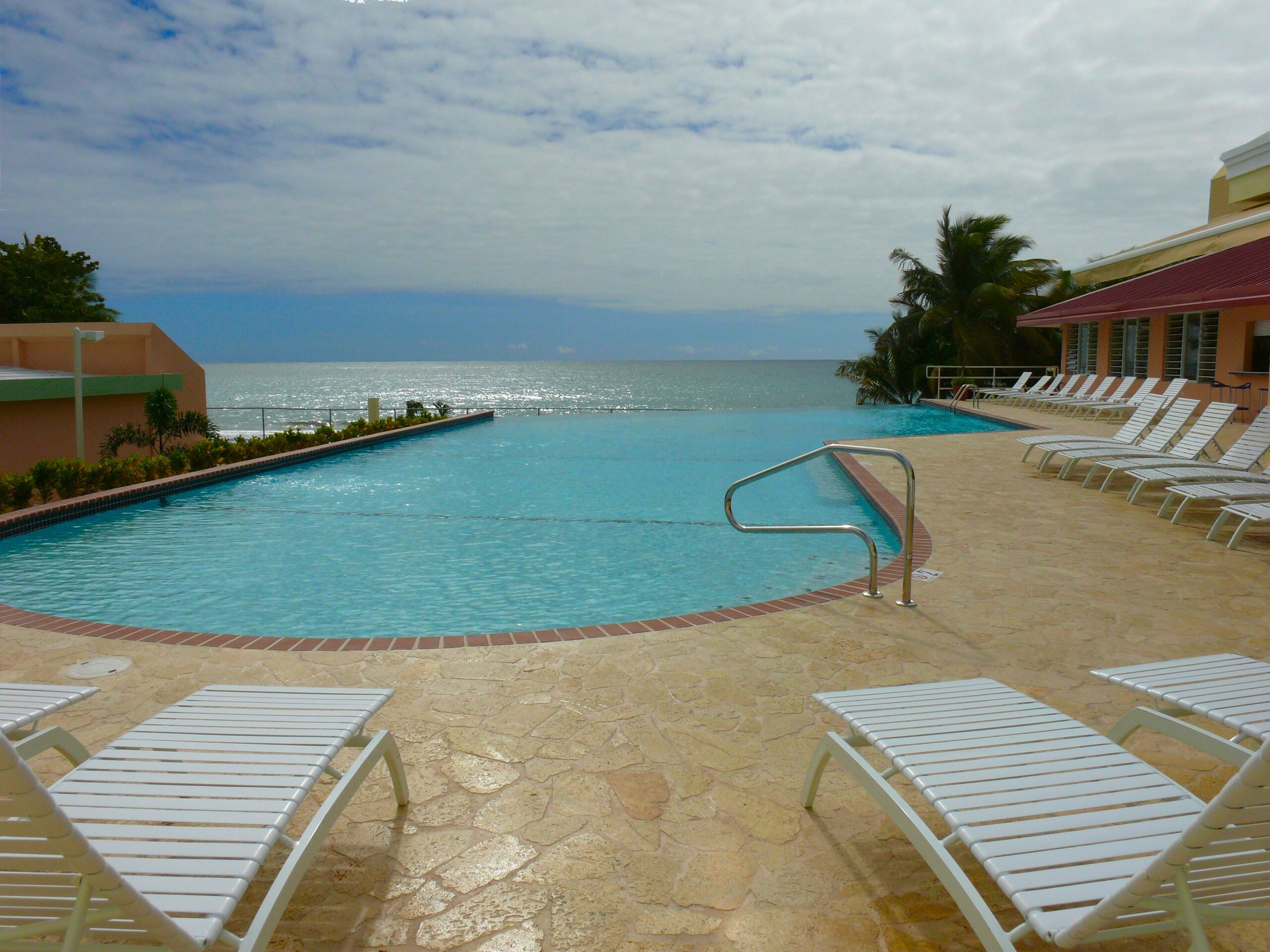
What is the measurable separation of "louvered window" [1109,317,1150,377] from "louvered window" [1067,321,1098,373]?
0.91 meters

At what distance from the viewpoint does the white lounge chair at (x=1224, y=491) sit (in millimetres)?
6918

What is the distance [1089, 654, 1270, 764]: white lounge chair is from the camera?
97.2 inches

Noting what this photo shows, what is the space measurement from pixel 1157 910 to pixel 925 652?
251 centimetres

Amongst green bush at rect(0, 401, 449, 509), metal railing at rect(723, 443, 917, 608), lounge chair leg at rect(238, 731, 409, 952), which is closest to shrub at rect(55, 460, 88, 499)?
green bush at rect(0, 401, 449, 509)

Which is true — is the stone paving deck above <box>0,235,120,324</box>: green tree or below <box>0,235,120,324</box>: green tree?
below

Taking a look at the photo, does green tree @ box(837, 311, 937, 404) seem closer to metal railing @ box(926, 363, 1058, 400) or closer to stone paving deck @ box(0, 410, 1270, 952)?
metal railing @ box(926, 363, 1058, 400)

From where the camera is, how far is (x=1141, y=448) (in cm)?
964

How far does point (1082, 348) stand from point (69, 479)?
25098 mm

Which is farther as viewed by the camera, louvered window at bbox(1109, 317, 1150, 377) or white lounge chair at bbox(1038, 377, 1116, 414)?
louvered window at bbox(1109, 317, 1150, 377)

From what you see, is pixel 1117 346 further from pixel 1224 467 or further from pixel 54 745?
pixel 54 745

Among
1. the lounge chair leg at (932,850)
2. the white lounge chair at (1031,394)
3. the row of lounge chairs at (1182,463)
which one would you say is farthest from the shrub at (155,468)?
the white lounge chair at (1031,394)

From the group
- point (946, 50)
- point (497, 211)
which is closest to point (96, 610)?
point (946, 50)

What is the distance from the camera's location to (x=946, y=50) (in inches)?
382

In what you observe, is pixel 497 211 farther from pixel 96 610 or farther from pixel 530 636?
pixel 530 636
